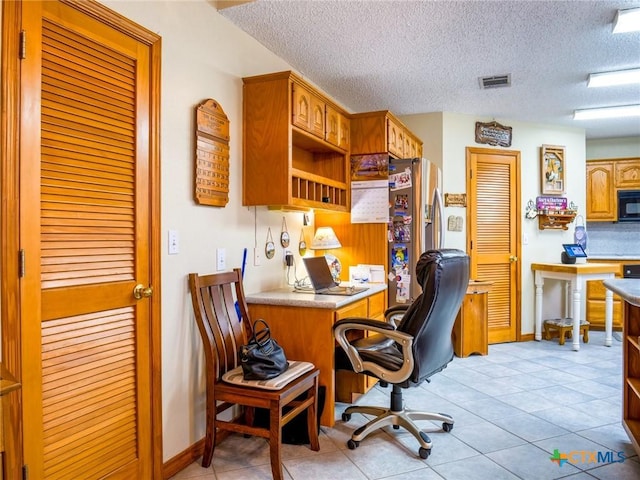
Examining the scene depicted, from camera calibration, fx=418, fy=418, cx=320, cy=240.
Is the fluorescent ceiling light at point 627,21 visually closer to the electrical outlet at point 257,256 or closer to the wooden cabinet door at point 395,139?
the wooden cabinet door at point 395,139

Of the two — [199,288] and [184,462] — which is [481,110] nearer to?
[199,288]

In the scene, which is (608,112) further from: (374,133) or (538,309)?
(374,133)

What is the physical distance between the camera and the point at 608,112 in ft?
14.4

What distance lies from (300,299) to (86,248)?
1.24m

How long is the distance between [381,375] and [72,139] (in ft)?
6.11

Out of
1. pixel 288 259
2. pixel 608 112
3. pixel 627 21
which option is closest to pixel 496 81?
pixel 627 21

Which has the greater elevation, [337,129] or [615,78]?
[615,78]

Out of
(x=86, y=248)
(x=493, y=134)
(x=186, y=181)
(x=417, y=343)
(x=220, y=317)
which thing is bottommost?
(x=417, y=343)

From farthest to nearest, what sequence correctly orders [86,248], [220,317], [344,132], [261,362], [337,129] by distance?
[344,132] → [337,129] → [220,317] → [261,362] → [86,248]

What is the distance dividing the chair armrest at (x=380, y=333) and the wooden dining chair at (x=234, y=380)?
0.75 feet

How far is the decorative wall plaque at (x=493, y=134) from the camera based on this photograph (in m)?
4.77

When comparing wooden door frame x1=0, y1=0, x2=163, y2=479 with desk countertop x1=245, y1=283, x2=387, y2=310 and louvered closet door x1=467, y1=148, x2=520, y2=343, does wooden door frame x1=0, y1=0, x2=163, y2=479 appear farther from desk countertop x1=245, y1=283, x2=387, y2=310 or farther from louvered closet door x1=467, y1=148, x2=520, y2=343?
louvered closet door x1=467, y1=148, x2=520, y2=343

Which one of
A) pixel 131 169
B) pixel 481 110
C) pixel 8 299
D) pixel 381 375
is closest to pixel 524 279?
pixel 481 110

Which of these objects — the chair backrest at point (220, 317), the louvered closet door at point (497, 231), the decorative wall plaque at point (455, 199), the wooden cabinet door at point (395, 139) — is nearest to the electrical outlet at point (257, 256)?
the chair backrest at point (220, 317)
